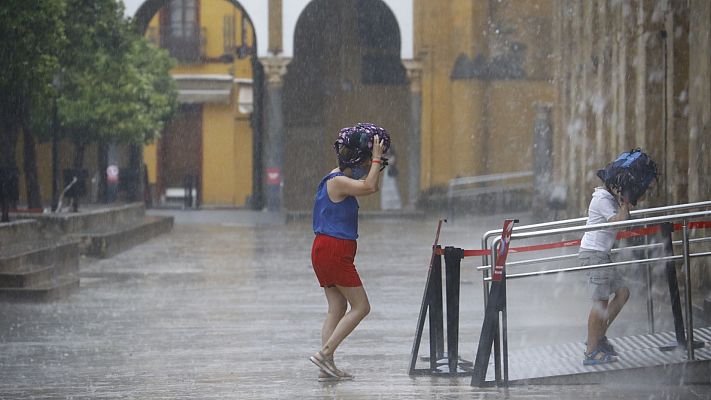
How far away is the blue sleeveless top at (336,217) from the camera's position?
1005 cm

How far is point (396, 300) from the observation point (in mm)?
17094

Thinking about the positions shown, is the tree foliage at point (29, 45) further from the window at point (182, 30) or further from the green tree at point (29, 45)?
the window at point (182, 30)

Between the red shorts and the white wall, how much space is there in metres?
34.4

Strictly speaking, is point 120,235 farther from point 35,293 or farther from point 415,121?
point 415,121

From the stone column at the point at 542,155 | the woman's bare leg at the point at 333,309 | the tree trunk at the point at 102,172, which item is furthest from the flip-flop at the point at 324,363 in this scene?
the tree trunk at the point at 102,172

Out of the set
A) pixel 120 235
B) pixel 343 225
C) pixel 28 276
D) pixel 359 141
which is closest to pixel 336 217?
pixel 343 225


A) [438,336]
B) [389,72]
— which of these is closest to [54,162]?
[438,336]

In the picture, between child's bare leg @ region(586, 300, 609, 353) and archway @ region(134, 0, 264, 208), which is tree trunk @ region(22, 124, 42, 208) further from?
archway @ region(134, 0, 264, 208)

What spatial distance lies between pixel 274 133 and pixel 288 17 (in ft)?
11.1

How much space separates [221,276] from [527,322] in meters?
7.23

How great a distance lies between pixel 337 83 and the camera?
155 ft

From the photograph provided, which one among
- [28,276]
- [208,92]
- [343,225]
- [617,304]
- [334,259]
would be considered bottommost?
[28,276]

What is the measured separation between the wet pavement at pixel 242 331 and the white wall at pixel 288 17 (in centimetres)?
1953

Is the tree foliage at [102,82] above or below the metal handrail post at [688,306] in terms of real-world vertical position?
above
